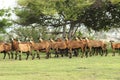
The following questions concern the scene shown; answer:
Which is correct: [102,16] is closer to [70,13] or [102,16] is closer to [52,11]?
[70,13]

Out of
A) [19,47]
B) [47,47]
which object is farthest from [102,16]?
[19,47]

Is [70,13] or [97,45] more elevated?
[70,13]

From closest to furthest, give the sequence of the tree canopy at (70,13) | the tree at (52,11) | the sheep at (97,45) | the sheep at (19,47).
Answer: the sheep at (19,47) < the sheep at (97,45) < the tree at (52,11) < the tree canopy at (70,13)

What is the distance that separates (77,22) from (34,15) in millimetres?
5404

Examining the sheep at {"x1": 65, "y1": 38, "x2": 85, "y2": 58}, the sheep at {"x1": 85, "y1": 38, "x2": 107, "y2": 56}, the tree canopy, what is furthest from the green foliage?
the sheep at {"x1": 65, "y1": 38, "x2": 85, "y2": 58}

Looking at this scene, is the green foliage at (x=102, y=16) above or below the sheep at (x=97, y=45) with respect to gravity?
above

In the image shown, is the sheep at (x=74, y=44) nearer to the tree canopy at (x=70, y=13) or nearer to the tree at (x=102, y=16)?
the tree canopy at (x=70, y=13)

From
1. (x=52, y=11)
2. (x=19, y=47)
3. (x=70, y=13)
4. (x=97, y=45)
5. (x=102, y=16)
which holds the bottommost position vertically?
(x=97, y=45)

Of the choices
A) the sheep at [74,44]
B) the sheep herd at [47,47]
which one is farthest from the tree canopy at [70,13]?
the sheep at [74,44]

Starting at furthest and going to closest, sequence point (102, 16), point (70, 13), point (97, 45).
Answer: point (102, 16)
point (70, 13)
point (97, 45)

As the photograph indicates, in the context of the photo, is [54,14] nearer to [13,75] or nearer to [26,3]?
[26,3]

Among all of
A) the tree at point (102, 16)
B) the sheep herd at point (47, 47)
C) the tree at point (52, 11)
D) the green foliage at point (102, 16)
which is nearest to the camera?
the sheep herd at point (47, 47)

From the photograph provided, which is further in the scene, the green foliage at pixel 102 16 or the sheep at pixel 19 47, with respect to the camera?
the green foliage at pixel 102 16

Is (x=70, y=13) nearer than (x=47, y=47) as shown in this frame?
No
